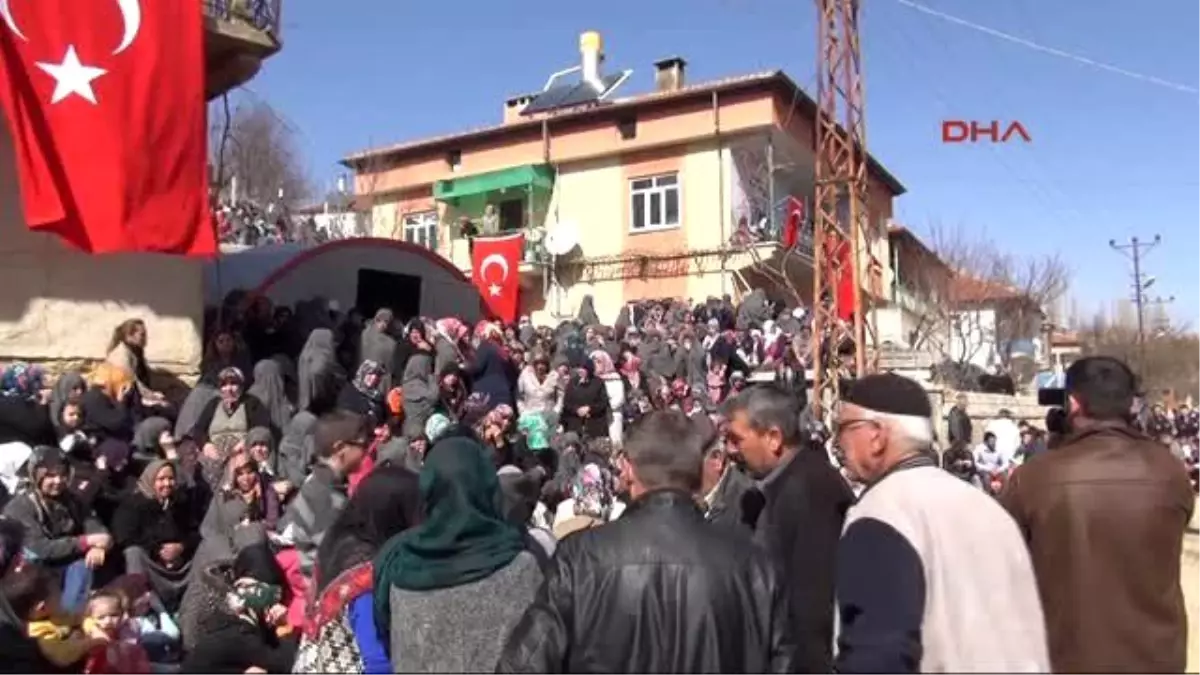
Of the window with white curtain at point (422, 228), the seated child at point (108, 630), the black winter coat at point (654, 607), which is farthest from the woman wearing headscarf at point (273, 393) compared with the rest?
the window with white curtain at point (422, 228)

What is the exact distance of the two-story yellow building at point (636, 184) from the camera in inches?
1114

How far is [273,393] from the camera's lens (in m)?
10.2

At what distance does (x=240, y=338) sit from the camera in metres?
11.5

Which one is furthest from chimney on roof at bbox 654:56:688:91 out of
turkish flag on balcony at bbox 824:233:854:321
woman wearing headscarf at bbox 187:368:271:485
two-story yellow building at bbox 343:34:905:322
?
woman wearing headscarf at bbox 187:368:271:485

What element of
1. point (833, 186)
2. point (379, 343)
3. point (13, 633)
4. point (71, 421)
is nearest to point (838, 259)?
point (833, 186)

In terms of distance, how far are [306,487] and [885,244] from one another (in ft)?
117

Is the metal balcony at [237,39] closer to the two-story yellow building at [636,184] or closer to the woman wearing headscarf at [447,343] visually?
the woman wearing headscarf at [447,343]

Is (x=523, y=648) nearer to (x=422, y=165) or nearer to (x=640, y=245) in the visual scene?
(x=640, y=245)

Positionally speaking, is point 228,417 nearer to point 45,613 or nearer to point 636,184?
point 45,613

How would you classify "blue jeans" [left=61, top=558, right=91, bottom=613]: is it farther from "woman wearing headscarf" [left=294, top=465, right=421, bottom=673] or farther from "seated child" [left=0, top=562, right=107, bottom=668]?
"woman wearing headscarf" [left=294, top=465, right=421, bottom=673]

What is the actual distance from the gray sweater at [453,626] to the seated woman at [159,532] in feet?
11.6

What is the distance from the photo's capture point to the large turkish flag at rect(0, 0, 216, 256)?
9406 mm

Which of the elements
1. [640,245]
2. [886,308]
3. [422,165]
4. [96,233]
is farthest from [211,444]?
[886,308]

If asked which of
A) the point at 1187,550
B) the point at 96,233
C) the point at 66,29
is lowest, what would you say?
the point at 1187,550
